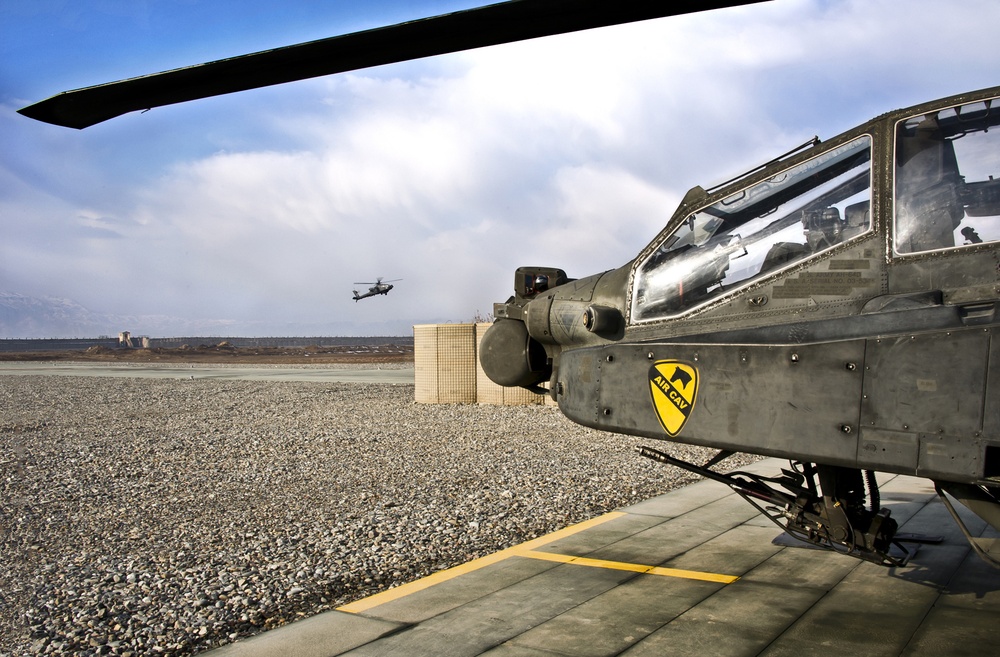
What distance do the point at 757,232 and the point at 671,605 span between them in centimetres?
242

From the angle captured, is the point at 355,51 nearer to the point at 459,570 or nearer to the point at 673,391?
the point at 673,391

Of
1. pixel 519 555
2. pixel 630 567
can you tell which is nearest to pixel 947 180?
pixel 630 567

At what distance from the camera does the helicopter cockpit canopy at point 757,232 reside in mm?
4250

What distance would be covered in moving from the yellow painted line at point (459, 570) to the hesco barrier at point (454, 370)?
9810mm

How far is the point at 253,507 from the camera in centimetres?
815

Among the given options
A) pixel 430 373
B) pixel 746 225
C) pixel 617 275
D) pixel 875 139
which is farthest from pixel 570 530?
pixel 430 373

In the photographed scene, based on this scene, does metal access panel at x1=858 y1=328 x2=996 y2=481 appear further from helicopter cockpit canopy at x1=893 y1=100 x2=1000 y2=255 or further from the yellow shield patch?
the yellow shield patch

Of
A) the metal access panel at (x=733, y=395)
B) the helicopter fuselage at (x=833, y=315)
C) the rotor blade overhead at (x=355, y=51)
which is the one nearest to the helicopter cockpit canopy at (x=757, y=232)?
the helicopter fuselage at (x=833, y=315)

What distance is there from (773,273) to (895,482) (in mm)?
6163

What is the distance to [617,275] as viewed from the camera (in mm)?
5312

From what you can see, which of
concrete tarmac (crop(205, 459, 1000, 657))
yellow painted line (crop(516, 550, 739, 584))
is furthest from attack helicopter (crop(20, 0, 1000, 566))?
yellow painted line (crop(516, 550, 739, 584))

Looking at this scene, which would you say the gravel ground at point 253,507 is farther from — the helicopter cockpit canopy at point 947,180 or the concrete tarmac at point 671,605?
the helicopter cockpit canopy at point 947,180

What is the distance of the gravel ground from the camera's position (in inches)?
201

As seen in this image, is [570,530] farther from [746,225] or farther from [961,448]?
[961,448]
